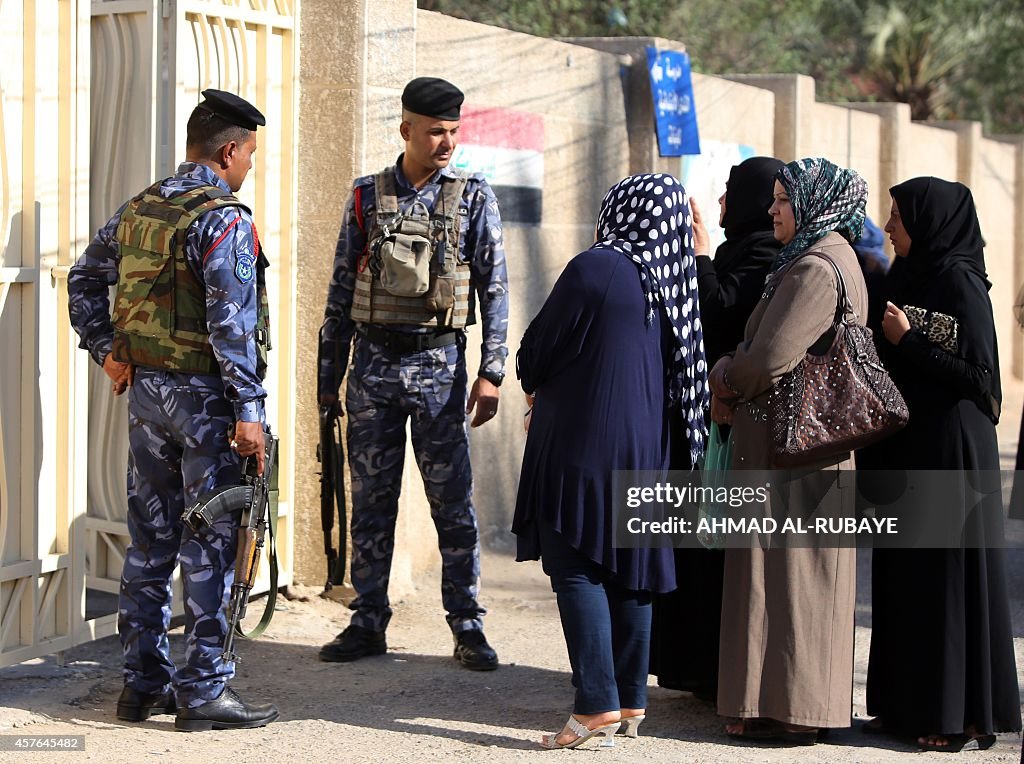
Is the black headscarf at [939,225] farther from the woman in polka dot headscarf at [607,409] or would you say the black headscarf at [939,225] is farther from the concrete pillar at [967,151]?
the concrete pillar at [967,151]

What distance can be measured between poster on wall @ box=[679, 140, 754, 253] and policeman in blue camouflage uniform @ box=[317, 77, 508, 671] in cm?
387

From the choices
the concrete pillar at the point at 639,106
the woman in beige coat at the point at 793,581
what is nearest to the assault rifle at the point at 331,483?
the woman in beige coat at the point at 793,581

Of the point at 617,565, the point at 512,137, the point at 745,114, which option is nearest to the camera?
the point at 617,565

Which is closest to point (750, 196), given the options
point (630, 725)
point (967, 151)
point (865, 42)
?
point (630, 725)

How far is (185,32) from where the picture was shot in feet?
17.5

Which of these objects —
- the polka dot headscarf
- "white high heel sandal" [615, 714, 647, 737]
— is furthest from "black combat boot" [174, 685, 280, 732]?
the polka dot headscarf

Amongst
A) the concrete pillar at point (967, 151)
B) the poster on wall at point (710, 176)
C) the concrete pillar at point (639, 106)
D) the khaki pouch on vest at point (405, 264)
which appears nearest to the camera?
the khaki pouch on vest at point (405, 264)

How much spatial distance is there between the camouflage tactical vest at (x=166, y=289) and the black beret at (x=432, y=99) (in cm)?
101

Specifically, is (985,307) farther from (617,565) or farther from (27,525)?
(27,525)

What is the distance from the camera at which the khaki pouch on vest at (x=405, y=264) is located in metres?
5.03

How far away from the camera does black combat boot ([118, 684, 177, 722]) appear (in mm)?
4535

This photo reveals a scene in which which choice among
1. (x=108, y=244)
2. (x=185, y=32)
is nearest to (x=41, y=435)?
(x=108, y=244)

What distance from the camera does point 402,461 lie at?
5.36m

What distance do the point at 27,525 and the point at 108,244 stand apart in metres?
1.03
